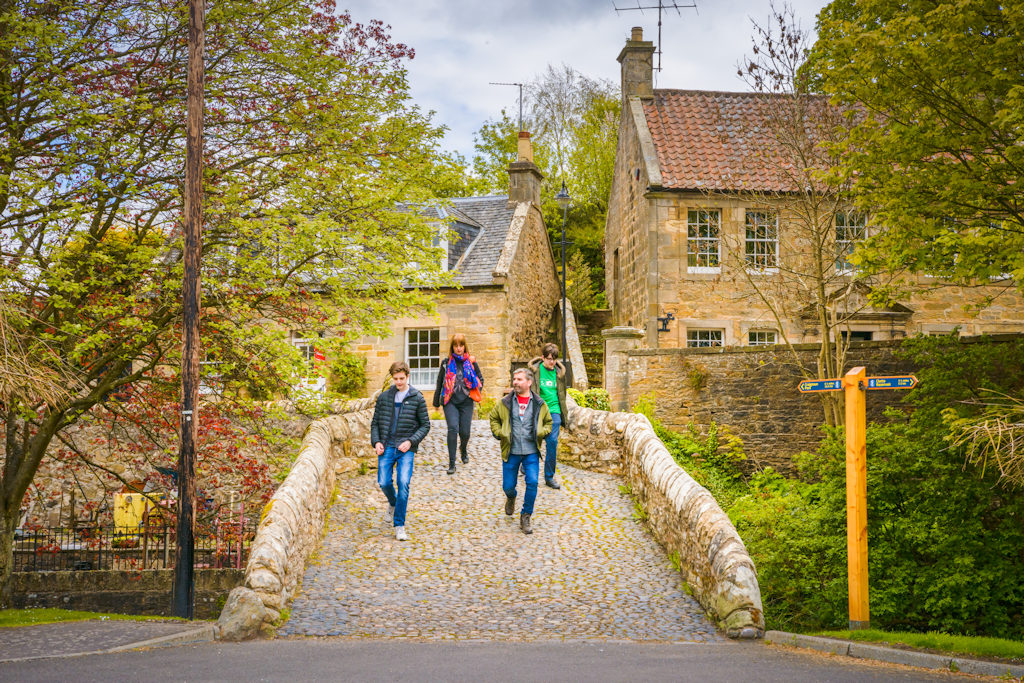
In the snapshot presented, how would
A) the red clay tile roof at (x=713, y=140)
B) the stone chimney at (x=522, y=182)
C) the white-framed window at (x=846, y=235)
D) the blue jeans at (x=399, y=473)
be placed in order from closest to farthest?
1. the blue jeans at (x=399, y=473)
2. the white-framed window at (x=846, y=235)
3. the red clay tile roof at (x=713, y=140)
4. the stone chimney at (x=522, y=182)

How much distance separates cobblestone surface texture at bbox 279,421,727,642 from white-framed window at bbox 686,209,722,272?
31.5ft

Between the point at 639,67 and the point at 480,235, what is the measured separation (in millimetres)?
6285

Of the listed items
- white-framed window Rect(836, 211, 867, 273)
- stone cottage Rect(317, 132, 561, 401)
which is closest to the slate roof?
stone cottage Rect(317, 132, 561, 401)

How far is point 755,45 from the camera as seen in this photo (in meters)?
17.6

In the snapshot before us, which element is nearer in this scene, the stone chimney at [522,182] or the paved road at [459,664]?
the paved road at [459,664]

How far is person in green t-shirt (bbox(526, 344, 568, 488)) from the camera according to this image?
12.8 meters

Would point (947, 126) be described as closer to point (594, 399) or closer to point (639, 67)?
point (594, 399)

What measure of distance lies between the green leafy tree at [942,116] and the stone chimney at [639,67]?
13.5m

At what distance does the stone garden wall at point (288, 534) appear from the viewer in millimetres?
8164

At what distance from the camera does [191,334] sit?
9992 mm

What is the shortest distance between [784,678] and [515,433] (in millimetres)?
5150

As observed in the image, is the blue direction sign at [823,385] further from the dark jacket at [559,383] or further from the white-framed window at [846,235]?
the white-framed window at [846,235]

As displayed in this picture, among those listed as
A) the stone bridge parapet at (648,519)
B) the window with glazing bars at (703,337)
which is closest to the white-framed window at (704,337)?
the window with glazing bars at (703,337)

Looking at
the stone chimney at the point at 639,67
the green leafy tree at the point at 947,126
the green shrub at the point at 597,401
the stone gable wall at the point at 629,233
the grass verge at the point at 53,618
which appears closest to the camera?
the grass verge at the point at 53,618
